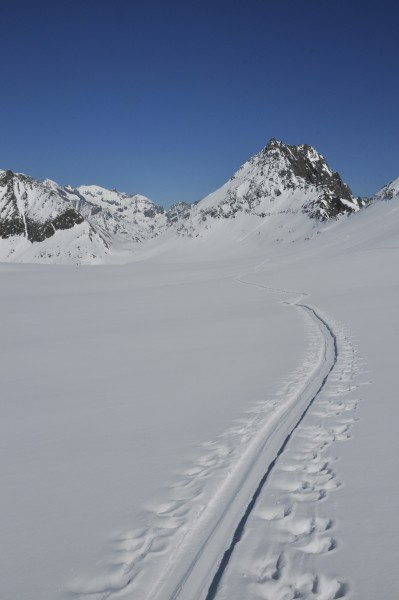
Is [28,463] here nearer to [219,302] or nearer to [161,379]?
[161,379]

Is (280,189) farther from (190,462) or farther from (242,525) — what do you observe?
(242,525)

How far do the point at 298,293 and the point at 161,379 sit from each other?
21870 millimetres

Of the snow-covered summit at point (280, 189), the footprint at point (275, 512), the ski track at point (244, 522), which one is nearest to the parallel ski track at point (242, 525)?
the ski track at point (244, 522)

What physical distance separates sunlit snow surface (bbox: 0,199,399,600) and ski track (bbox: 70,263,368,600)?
0.06ft

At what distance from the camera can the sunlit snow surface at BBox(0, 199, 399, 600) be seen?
3.96 meters

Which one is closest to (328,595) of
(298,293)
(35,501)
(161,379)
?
(35,501)

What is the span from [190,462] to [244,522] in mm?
1686

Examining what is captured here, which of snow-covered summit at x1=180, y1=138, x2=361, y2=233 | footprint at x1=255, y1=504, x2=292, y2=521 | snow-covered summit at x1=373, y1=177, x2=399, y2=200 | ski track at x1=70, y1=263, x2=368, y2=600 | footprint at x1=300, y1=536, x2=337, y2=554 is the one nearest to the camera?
ski track at x1=70, y1=263, x2=368, y2=600

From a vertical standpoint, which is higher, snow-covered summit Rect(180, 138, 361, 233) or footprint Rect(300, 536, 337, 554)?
snow-covered summit Rect(180, 138, 361, 233)

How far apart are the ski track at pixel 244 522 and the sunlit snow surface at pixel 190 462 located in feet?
0.06

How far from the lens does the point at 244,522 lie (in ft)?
15.6

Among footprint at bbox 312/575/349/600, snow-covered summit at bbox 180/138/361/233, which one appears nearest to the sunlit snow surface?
footprint at bbox 312/575/349/600

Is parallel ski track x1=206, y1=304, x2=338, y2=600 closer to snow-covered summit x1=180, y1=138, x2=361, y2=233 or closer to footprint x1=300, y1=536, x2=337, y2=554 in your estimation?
footprint x1=300, y1=536, x2=337, y2=554

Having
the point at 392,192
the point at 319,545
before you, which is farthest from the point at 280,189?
the point at 319,545
